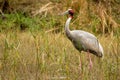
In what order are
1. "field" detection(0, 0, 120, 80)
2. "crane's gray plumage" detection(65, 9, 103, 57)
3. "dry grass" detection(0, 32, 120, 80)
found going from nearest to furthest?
"dry grass" detection(0, 32, 120, 80)
"field" detection(0, 0, 120, 80)
"crane's gray plumage" detection(65, 9, 103, 57)

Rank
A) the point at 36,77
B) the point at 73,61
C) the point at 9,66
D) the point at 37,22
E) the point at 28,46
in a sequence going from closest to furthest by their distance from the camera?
the point at 36,77 → the point at 9,66 → the point at 73,61 → the point at 28,46 → the point at 37,22

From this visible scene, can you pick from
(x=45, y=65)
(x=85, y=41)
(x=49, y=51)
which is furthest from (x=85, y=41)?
(x=45, y=65)

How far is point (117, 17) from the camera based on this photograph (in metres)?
11.8

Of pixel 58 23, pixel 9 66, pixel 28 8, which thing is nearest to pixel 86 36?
pixel 9 66

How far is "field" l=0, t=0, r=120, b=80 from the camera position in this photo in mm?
5590

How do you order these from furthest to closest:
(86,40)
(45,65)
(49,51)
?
1. (86,40)
2. (49,51)
3. (45,65)

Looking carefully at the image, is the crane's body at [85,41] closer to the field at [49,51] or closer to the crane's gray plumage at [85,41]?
the crane's gray plumage at [85,41]

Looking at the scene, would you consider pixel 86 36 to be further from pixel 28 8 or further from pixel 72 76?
pixel 28 8

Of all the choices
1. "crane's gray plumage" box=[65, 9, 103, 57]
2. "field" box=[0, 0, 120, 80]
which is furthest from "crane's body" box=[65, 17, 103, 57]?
"field" box=[0, 0, 120, 80]

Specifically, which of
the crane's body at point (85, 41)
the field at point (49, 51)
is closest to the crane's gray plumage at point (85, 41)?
the crane's body at point (85, 41)

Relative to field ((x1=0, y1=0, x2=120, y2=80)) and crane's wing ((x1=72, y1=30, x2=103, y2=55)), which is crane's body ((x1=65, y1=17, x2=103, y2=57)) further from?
field ((x1=0, y1=0, x2=120, y2=80))

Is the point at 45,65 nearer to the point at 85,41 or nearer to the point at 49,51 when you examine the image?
the point at 49,51

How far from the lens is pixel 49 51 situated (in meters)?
7.04

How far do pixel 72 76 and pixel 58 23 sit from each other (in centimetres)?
558
